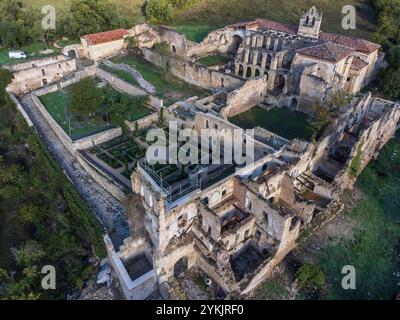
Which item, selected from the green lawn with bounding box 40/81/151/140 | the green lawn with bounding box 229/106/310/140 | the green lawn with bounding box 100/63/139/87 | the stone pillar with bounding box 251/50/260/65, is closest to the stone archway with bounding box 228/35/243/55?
the stone pillar with bounding box 251/50/260/65

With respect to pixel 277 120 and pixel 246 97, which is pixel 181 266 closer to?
pixel 277 120

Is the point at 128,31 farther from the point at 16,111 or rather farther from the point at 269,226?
the point at 269,226

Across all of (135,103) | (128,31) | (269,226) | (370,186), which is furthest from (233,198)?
(128,31)

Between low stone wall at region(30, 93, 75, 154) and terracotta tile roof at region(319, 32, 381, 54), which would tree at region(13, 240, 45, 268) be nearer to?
low stone wall at region(30, 93, 75, 154)

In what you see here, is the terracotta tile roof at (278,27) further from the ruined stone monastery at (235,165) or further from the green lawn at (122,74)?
the green lawn at (122,74)

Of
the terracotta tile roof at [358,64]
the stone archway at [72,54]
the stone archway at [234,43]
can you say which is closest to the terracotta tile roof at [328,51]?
the terracotta tile roof at [358,64]

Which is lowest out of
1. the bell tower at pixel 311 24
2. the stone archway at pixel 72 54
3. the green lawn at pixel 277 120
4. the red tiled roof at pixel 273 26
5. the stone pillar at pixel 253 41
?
the green lawn at pixel 277 120
